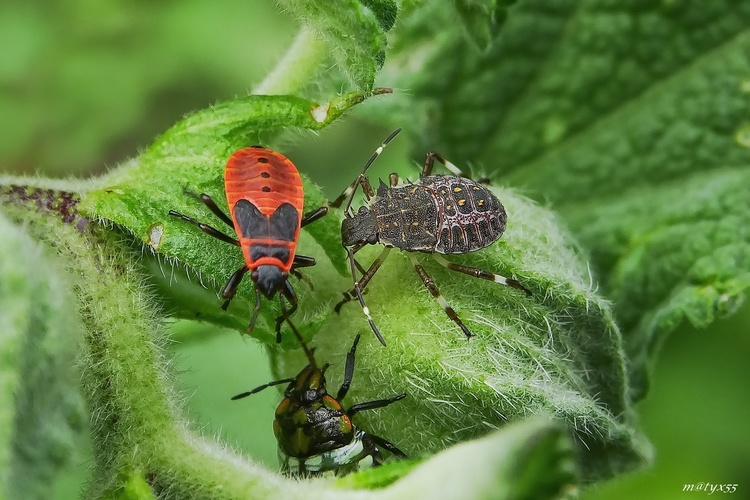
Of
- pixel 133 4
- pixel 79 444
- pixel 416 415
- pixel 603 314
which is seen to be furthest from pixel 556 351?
pixel 133 4

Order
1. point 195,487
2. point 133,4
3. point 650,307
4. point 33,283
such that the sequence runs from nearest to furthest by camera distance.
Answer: point 33,283 → point 195,487 → point 650,307 → point 133,4

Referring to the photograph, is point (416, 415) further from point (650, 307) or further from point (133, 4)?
point (133, 4)

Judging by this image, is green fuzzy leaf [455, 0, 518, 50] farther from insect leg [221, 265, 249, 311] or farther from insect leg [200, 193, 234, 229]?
insect leg [221, 265, 249, 311]

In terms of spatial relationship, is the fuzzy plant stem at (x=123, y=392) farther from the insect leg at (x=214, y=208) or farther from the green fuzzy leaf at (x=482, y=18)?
the green fuzzy leaf at (x=482, y=18)

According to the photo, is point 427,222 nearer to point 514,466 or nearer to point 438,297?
point 438,297

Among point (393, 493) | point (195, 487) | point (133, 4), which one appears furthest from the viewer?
point (133, 4)

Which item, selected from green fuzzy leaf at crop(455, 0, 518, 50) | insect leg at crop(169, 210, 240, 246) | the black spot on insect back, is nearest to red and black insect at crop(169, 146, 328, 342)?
insect leg at crop(169, 210, 240, 246)
